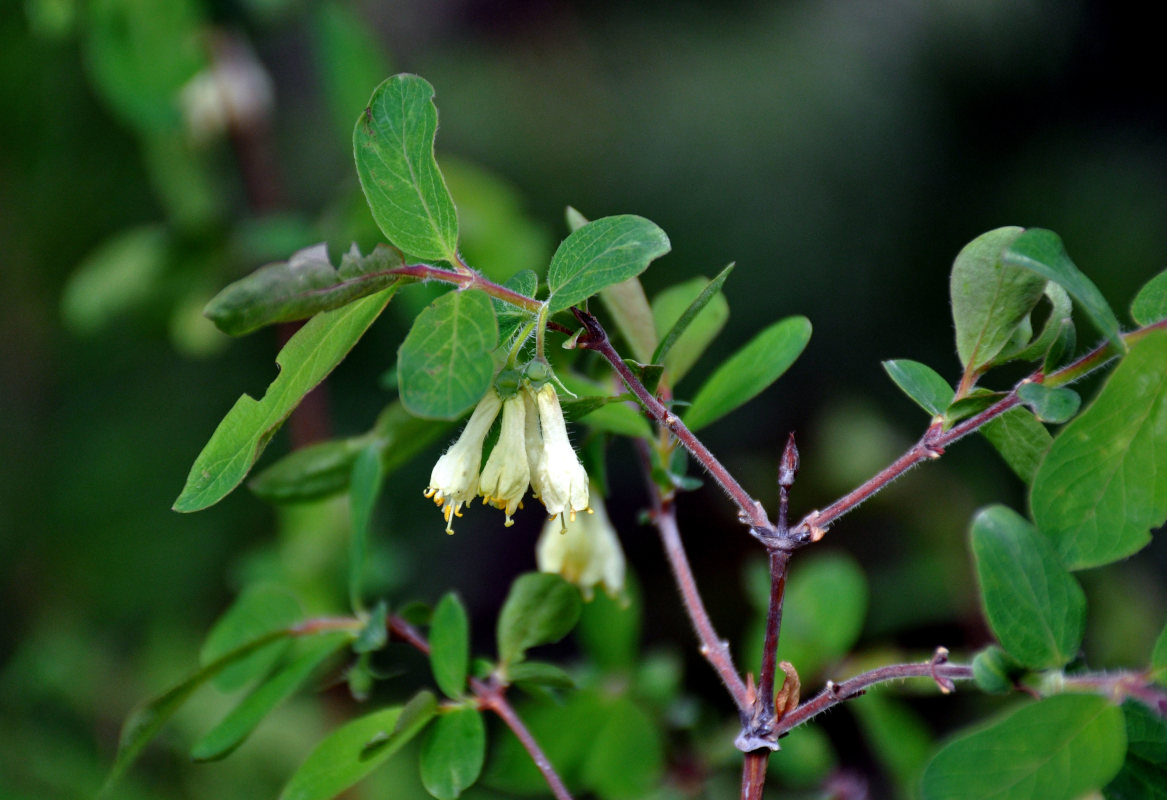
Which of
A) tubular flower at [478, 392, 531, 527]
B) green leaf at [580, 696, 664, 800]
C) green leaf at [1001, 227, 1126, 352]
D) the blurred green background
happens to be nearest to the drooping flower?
tubular flower at [478, 392, 531, 527]

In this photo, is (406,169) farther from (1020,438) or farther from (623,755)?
(623,755)

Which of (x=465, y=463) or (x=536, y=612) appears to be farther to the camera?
(x=536, y=612)

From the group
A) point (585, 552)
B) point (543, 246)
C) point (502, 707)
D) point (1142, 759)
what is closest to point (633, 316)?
point (585, 552)

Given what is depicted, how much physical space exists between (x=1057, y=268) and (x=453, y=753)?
0.54 m

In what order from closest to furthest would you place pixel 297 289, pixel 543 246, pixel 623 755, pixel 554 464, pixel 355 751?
pixel 297 289 < pixel 554 464 < pixel 355 751 < pixel 623 755 < pixel 543 246

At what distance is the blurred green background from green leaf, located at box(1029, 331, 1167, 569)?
115 centimetres

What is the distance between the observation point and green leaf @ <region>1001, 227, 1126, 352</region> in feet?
1.69

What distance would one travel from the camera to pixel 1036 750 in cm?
55

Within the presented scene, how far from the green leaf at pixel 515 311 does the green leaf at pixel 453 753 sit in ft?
1.06

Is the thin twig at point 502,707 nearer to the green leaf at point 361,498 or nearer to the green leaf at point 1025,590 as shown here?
the green leaf at point 361,498

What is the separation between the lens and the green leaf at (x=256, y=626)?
858 mm

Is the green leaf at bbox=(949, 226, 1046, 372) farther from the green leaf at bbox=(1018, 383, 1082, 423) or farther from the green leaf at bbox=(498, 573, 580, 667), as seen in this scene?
the green leaf at bbox=(498, 573, 580, 667)

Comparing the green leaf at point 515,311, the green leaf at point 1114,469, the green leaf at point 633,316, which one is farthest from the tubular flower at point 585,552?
the green leaf at point 1114,469

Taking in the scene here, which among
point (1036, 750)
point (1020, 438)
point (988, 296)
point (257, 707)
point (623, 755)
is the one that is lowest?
point (623, 755)
